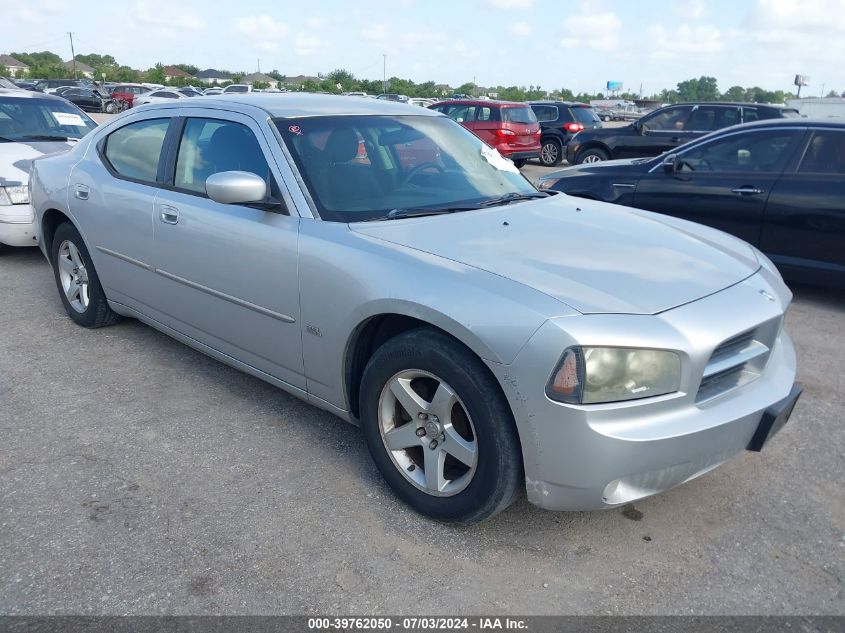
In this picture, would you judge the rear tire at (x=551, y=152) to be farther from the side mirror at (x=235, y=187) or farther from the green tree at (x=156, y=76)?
the green tree at (x=156, y=76)

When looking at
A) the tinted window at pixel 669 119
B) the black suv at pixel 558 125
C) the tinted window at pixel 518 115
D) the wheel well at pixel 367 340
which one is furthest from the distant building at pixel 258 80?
the wheel well at pixel 367 340

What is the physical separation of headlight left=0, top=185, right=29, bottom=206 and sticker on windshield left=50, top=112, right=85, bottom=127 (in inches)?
61.5

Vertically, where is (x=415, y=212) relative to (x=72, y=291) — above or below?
above

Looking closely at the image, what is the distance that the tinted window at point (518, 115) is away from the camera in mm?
14664

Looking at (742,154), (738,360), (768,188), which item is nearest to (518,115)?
(742,154)

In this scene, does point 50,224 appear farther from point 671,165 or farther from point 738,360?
point 671,165

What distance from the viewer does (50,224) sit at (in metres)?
5.09

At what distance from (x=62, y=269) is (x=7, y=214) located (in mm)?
1841

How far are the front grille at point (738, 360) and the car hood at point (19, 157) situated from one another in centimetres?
578

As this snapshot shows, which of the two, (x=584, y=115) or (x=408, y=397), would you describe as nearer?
→ (x=408, y=397)

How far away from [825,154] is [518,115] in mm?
9694

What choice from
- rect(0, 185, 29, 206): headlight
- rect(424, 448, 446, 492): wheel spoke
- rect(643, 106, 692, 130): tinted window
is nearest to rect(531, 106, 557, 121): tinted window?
rect(643, 106, 692, 130): tinted window

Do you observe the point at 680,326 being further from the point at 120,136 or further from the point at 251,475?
the point at 120,136

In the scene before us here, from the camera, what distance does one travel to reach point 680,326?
2406 mm
